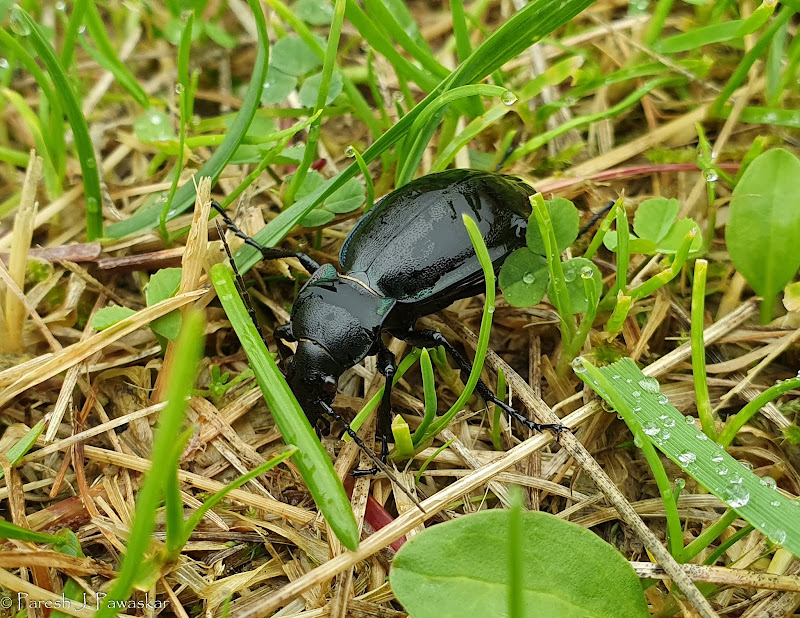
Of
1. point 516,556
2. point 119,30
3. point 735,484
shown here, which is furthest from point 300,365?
point 119,30

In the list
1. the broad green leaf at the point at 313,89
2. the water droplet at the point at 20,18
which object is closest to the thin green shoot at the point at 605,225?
the broad green leaf at the point at 313,89

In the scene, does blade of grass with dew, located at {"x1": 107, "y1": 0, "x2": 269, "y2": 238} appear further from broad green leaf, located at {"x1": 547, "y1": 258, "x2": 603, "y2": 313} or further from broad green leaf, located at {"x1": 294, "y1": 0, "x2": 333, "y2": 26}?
broad green leaf, located at {"x1": 547, "y1": 258, "x2": 603, "y2": 313}

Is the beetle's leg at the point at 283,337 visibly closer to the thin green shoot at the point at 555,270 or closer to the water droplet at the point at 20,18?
the thin green shoot at the point at 555,270

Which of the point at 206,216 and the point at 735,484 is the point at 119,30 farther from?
the point at 735,484

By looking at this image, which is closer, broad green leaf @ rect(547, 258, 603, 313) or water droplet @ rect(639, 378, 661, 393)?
water droplet @ rect(639, 378, 661, 393)

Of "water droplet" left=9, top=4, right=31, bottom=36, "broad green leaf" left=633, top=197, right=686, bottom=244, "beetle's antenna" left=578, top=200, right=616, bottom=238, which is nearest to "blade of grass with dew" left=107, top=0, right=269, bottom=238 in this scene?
"water droplet" left=9, top=4, right=31, bottom=36

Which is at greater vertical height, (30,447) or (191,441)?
(30,447)

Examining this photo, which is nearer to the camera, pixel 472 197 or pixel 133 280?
pixel 472 197
